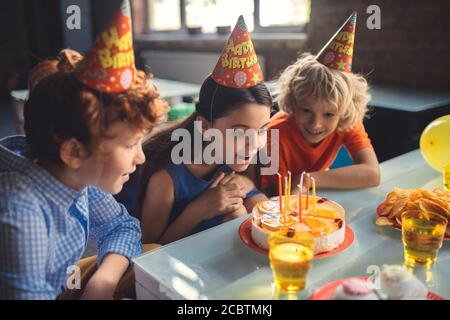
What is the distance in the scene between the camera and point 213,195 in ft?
4.24

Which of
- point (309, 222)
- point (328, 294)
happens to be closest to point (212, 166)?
point (309, 222)

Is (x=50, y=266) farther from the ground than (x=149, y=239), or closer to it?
farther from the ground

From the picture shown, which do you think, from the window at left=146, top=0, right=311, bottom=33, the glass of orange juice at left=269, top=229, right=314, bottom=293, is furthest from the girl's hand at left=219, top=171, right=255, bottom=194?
the window at left=146, top=0, right=311, bottom=33

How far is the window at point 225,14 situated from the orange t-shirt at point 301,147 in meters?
2.27

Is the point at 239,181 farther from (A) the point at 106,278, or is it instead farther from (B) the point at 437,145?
(B) the point at 437,145

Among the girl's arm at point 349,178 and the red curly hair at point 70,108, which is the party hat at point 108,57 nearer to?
the red curly hair at point 70,108

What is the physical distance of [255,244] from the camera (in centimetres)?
93

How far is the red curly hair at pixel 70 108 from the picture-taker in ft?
2.59

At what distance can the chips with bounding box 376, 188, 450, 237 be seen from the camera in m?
0.99

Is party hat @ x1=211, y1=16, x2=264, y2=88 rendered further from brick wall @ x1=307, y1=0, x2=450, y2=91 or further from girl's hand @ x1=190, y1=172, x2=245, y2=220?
brick wall @ x1=307, y1=0, x2=450, y2=91

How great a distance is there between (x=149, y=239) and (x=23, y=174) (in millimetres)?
548
